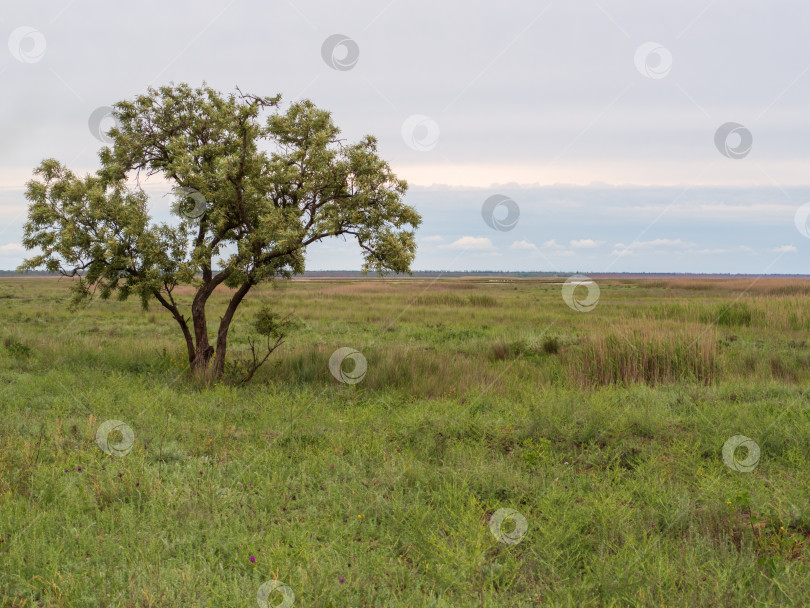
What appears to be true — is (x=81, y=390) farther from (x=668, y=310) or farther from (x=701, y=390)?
(x=668, y=310)

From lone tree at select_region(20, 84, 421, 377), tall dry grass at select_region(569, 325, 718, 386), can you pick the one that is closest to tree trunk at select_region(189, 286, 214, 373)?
lone tree at select_region(20, 84, 421, 377)

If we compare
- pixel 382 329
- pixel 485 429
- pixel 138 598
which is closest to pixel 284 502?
pixel 138 598

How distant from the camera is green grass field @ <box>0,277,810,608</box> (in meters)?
4.21

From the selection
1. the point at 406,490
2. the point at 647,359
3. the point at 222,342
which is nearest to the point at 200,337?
the point at 222,342

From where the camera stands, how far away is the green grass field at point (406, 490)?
4211 millimetres

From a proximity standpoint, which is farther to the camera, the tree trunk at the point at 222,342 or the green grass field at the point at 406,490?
the tree trunk at the point at 222,342

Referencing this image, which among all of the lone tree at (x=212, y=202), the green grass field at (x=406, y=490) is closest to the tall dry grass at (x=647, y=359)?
the green grass field at (x=406, y=490)

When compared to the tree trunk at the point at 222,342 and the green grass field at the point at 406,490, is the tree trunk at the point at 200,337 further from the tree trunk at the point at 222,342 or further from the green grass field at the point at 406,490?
the green grass field at the point at 406,490

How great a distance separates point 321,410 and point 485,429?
3.10m

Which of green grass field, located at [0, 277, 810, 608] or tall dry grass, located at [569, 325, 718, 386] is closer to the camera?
green grass field, located at [0, 277, 810, 608]

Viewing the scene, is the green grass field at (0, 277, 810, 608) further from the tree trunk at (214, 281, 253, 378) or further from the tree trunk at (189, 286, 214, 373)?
the tree trunk at (214, 281, 253, 378)

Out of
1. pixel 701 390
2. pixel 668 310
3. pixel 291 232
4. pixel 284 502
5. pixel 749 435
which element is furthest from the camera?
pixel 668 310

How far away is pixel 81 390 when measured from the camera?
35.3 ft

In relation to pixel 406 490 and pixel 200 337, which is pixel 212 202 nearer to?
pixel 200 337
